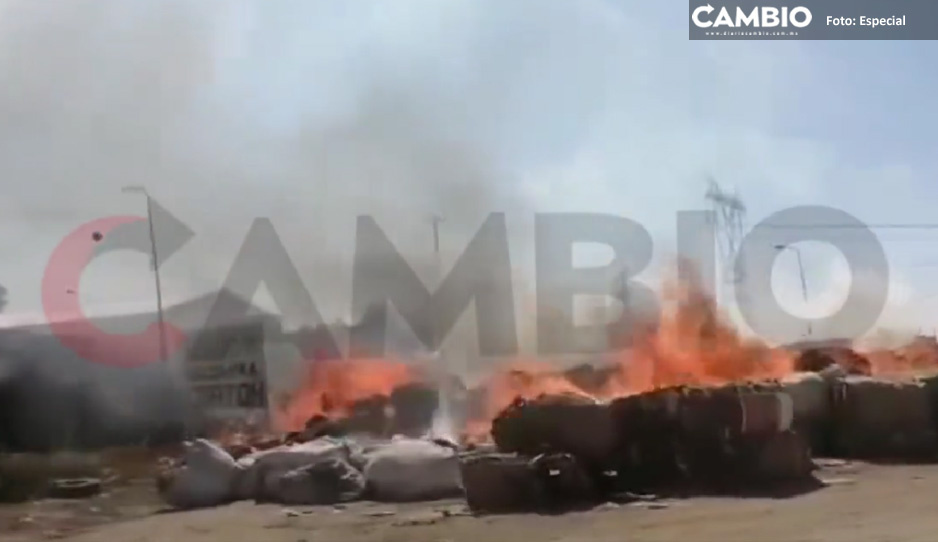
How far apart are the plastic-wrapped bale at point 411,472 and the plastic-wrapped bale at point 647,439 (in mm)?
557

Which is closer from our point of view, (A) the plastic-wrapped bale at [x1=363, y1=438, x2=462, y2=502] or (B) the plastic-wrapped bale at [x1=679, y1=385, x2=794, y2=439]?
(A) the plastic-wrapped bale at [x1=363, y1=438, x2=462, y2=502]

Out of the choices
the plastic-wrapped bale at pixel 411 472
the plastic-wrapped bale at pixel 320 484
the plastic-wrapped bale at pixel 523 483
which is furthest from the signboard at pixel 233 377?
the plastic-wrapped bale at pixel 523 483

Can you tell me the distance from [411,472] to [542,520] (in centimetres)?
45

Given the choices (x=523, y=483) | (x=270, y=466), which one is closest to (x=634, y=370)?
(x=523, y=483)

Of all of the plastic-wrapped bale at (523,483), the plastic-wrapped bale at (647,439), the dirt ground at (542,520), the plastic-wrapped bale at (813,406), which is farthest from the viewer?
A: the plastic-wrapped bale at (813,406)

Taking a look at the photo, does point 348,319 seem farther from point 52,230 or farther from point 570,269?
point 52,230

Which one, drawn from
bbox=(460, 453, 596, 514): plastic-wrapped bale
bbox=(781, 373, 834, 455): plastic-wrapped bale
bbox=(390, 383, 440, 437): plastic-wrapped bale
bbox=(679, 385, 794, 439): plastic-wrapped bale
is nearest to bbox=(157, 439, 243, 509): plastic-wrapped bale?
bbox=(390, 383, 440, 437): plastic-wrapped bale

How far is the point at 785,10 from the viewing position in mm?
3477

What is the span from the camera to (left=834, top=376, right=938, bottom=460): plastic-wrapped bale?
342 centimetres

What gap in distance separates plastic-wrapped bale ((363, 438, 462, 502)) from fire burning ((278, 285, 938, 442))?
12 cm

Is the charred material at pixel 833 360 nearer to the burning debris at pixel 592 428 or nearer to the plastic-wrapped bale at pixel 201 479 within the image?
the burning debris at pixel 592 428

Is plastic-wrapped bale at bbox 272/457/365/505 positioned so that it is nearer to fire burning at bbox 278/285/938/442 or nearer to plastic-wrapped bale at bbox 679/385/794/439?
fire burning at bbox 278/285/938/442

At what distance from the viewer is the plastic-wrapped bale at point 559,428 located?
321 centimetres

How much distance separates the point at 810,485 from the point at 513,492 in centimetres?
100
